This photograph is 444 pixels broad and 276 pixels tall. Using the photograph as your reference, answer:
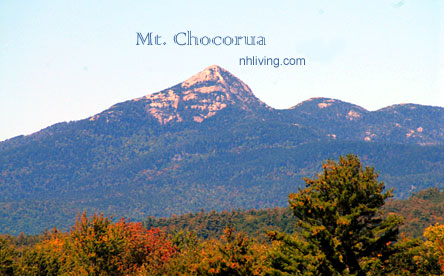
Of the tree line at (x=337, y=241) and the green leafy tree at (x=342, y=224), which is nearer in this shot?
the green leafy tree at (x=342, y=224)

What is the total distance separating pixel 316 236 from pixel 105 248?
39713 millimetres

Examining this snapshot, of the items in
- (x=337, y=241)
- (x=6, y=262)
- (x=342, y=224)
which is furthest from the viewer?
(x=6, y=262)

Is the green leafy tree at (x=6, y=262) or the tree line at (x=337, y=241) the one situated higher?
the tree line at (x=337, y=241)

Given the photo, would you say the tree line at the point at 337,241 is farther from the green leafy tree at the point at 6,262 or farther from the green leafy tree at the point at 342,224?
the green leafy tree at the point at 6,262

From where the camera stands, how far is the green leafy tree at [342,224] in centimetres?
5097

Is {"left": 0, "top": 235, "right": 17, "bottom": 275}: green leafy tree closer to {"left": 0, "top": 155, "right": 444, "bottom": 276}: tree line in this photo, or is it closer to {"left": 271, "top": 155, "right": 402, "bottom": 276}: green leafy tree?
{"left": 0, "top": 155, "right": 444, "bottom": 276}: tree line

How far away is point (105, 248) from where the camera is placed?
8269 cm

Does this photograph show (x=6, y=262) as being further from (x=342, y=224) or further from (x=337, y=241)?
(x=342, y=224)

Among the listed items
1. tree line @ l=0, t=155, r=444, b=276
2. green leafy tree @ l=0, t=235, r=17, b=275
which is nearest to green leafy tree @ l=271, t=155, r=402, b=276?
tree line @ l=0, t=155, r=444, b=276

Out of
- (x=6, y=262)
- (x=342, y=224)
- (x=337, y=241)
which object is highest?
(x=342, y=224)

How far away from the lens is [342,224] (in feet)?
166

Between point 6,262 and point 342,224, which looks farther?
point 6,262

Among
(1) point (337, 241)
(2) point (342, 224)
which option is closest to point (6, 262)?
(1) point (337, 241)

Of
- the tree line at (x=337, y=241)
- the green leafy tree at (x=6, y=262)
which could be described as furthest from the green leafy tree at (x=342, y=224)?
the green leafy tree at (x=6, y=262)
